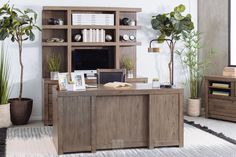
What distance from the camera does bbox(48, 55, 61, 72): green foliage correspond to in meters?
6.59

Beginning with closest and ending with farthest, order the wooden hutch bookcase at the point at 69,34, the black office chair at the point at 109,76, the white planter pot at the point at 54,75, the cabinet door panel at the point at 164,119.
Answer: the cabinet door panel at the point at 164,119
the black office chair at the point at 109,76
the white planter pot at the point at 54,75
the wooden hutch bookcase at the point at 69,34

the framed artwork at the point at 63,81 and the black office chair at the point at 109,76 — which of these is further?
the black office chair at the point at 109,76

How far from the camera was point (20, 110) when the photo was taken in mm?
6352

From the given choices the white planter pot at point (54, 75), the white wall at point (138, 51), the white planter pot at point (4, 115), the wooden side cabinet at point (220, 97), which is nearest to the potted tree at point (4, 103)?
the white planter pot at point (4, 115)

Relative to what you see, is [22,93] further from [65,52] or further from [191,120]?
[191,120]

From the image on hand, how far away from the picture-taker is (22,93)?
6.88 meters

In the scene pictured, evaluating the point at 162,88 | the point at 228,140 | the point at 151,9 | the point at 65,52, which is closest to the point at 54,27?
Answer: the point at 65,52

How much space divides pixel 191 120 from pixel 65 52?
2570 millimetres

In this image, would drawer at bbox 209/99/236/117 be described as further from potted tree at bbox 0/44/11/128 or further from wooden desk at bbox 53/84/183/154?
potted tree at bbox 0/44/11/128

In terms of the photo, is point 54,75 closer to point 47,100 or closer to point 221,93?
point 47,100

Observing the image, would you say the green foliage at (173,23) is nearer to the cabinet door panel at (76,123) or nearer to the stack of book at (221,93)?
the stack of book at (221,93)

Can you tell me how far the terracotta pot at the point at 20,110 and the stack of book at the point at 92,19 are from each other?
160 cm

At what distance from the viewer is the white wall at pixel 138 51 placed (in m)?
6.81

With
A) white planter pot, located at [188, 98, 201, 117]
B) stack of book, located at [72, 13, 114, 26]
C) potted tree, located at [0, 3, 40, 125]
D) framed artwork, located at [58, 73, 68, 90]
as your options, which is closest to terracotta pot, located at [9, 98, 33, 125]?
potted tree, located at [0, 3, 40, 125]
